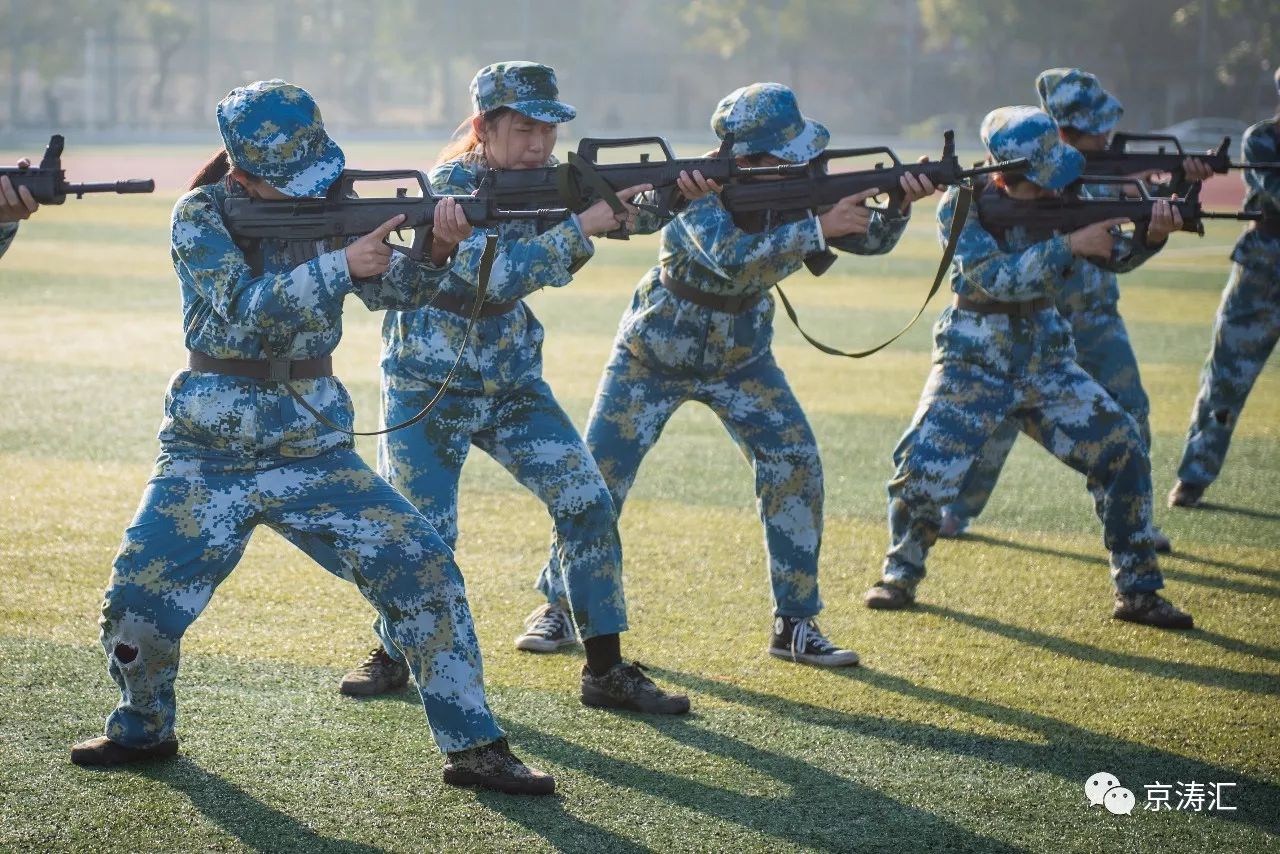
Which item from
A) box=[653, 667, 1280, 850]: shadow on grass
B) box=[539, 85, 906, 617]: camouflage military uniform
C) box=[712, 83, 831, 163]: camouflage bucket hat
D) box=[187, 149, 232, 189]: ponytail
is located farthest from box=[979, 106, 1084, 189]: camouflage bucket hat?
box=[187, 149, 232, 189]: ponytail

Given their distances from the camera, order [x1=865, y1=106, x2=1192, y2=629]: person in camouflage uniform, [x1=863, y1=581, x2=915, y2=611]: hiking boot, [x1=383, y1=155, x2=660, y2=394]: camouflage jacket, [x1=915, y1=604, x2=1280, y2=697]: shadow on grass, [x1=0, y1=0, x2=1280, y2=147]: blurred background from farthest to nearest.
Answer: [x1=0, y1=0, x2=1280, y2=147]: blurred background < [x1=863, y1=581, x2=915, y2=611]: hiking boot < [x1=865, y1=106, x2=1192, y2=629]: person in camouflage uniform < [x1=915, y1=604, x2=1280, y2=697]: shadow on grass < [x1=383, y1=155, x2=660, y2=394]: camouflage jacket

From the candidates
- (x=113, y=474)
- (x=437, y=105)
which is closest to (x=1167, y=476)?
(x=113, y=474)

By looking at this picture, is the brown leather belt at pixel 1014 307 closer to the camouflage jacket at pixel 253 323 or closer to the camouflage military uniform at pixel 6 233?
the camouflage jacket at pixel 253 323

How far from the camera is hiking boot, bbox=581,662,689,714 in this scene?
5840 mm

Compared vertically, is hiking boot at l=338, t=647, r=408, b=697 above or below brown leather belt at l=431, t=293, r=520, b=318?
below

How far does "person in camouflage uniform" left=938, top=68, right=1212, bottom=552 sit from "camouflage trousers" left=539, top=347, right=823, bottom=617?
2.00m

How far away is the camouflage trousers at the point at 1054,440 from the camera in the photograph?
7160 mm

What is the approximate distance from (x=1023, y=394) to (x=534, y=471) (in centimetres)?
246

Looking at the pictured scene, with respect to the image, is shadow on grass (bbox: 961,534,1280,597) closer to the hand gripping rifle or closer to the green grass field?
the green grass field

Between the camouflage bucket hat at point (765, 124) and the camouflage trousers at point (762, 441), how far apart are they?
0.82 metres

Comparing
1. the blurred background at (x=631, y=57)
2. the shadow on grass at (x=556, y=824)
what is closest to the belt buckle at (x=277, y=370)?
the shadow on grass at (x=556, y=824)

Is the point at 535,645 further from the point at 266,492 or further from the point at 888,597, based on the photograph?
the point at 266,492

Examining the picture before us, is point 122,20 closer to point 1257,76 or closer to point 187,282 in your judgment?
point 1257,76

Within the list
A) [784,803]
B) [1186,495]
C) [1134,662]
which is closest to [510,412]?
[784,803]
